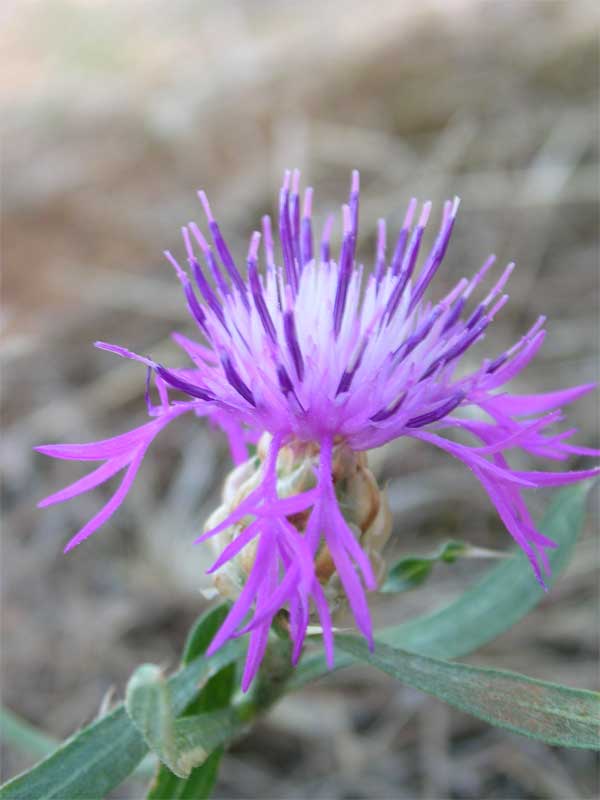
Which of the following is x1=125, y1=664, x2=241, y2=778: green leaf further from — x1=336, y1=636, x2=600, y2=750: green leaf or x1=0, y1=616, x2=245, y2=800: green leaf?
x1=336, y1=636, x2=600, y2=750: green leaf

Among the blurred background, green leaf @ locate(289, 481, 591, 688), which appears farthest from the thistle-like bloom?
the blurred background

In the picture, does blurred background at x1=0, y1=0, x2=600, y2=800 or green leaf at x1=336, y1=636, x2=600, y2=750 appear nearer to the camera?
green leaf at x1=336, y1=636, x2=600, y2=750

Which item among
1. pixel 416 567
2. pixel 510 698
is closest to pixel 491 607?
pixel 416 567

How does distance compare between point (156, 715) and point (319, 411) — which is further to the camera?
point (319, 411)

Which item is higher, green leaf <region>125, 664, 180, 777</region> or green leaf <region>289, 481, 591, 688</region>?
green leaf <region>125, 664, 180, 777</region>

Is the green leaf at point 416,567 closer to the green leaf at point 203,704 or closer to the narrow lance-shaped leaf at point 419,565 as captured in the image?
the narrow lance-shaped leaf at point 419,565

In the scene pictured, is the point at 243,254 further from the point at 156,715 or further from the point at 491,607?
the point at 156,715
